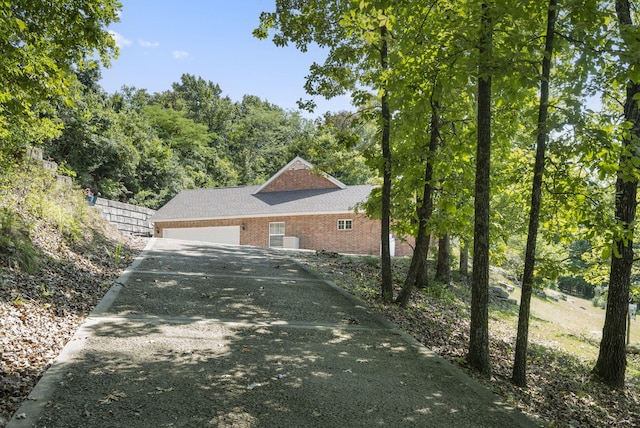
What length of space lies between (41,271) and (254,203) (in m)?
19.9

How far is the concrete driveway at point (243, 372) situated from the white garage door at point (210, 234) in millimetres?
18288

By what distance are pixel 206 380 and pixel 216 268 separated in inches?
261

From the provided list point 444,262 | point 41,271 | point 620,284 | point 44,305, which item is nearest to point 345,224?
point 444,262

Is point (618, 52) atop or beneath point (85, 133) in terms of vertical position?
beneath

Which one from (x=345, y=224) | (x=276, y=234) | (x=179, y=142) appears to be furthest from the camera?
(x=179, y=142)

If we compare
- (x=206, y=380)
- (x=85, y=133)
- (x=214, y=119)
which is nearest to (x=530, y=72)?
(x=206, y=380)

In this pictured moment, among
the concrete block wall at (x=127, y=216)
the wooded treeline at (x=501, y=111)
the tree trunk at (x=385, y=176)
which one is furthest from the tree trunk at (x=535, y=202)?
the concrete block wall at (x=127, y=216)

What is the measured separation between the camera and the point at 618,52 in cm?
456

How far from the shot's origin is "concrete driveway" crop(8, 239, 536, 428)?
3.87m

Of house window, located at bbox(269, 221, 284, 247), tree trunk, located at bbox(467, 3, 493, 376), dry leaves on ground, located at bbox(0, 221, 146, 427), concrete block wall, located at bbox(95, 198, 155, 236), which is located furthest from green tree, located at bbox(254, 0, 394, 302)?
house window, located at bbox(269, 221, 284, 247)

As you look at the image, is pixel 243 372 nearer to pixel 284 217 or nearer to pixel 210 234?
pixel 284 217

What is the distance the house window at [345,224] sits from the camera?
79.8 ft

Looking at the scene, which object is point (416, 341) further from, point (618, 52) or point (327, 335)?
point (618, 52)

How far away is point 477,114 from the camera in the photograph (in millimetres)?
7793
